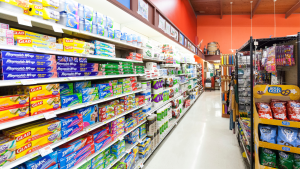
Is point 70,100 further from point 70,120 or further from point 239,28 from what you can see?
point 239,28

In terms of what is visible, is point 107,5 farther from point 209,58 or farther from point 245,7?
point 245,7

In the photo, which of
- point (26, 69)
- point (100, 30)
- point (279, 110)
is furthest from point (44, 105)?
point (279, 110)

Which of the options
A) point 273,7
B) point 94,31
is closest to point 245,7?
point 273,7

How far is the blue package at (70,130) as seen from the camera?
150 centimetres

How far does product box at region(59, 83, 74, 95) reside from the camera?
5.24ft

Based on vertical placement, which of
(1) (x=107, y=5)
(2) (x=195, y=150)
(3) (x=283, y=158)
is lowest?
(2) (x=195, y=150)

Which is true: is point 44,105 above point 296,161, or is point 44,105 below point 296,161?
above

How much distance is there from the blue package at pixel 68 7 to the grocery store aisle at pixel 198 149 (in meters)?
2.69

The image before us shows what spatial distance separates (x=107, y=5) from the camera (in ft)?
6.91

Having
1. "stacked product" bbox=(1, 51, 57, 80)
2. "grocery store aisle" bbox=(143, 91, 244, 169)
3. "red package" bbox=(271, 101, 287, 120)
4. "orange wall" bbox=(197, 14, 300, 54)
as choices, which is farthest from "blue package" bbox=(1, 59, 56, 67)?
"orange wall" bbox=(197, 14, 300, 54)

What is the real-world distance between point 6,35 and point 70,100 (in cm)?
73

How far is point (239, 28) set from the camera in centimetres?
1297

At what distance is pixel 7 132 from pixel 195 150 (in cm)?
321

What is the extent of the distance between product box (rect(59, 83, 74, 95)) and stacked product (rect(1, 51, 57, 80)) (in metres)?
0.23
